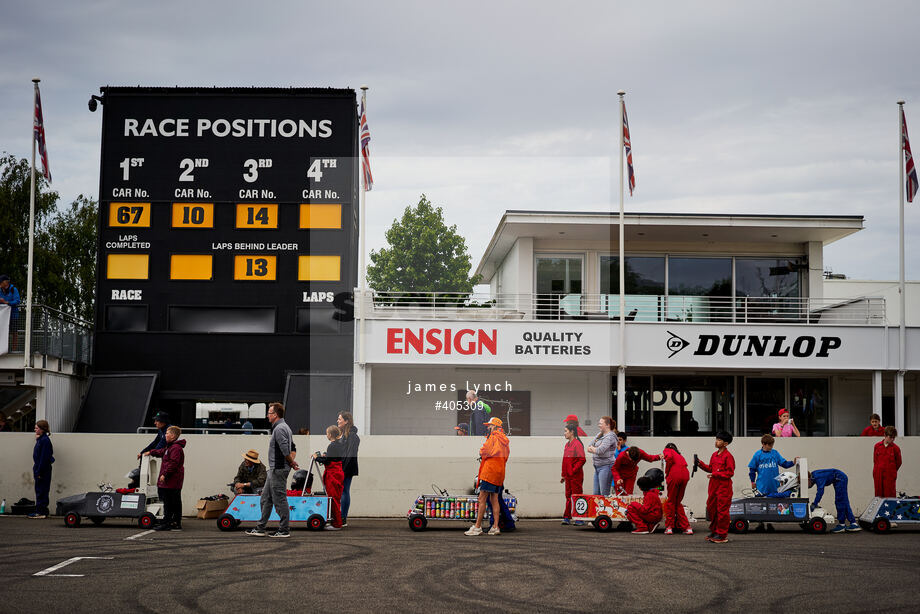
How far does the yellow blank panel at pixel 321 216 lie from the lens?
2194 cm

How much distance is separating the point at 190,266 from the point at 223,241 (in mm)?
952

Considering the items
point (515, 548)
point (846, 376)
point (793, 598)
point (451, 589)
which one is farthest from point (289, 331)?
point (846, 376)

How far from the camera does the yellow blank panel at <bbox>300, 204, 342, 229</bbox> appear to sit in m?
21.9

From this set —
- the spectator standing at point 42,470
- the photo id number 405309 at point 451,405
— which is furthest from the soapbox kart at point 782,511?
the photo id number 405309 at point 451,405

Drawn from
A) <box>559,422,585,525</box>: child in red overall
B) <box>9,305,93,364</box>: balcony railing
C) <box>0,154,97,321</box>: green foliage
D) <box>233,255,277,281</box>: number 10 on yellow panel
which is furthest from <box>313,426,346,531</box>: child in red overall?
<box>0,154,97,321</box>: green foliage

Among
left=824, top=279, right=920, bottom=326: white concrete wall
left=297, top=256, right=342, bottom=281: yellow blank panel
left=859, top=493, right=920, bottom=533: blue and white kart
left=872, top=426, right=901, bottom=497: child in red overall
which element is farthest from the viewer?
left=824, top=279, right=920, bottom=326: white concrete wall

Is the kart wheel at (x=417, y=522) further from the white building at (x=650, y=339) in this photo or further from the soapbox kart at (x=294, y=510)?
the white building at (x=650, y=339)

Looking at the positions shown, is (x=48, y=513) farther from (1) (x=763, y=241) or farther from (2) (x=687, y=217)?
(1) (x=763, y=241)

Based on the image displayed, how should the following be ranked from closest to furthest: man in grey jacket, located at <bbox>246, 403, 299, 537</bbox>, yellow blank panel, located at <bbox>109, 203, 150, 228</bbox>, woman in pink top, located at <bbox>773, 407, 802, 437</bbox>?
man in grey jacket, located at <bbox>246, 403, 299, 537</bbox>, woman in pink top, located at <bbox>773, 407, 802, 437</bbox>, yellow blank panel, located at <bbox>109, 203, 150, 228</bbox>

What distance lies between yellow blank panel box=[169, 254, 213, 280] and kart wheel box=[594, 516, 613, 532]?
445 inches

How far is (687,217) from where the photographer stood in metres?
26.3

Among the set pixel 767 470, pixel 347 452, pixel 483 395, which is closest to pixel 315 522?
pixel 347 452

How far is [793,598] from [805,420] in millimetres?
20809

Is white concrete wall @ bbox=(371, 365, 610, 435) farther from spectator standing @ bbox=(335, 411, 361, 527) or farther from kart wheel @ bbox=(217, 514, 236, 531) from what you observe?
kart wheel @ bbox=(217, 514, 236, 531)
